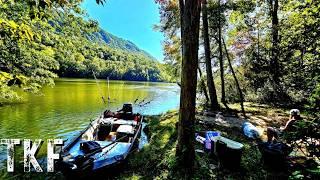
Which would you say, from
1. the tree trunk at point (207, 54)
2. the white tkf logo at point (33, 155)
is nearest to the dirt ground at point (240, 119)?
the tree trunk at point (207, 54)

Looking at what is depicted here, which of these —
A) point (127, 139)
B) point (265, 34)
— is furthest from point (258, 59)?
point (127, 139)

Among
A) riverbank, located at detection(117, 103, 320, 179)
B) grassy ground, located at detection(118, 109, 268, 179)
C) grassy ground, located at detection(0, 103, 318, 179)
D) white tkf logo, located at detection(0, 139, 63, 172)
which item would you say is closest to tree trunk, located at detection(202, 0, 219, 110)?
grassy ground, located at detection(0, 103, 318, 179)

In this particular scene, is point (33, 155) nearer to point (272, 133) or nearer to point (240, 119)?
point (272, 133)

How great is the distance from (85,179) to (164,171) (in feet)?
9.30

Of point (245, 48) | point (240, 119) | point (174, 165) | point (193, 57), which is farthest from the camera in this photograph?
point (245, 48)

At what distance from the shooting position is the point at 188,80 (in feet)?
23.9

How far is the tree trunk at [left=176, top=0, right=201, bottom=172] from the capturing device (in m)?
7.12

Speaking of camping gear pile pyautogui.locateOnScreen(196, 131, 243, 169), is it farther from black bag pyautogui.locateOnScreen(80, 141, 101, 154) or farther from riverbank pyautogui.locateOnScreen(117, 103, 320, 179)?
black bag pyautogui.locateOnScreen(80, 141, 101, 154)

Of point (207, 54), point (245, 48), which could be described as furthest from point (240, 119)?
point (245, 48)

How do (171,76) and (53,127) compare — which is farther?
(171,76)

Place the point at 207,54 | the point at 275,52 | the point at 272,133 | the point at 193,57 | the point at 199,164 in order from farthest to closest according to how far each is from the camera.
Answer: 1. the point at 207,54
2. the point at 275,52
3. the point at 272,133
4. the point at 199,164
5. the point at 193,57

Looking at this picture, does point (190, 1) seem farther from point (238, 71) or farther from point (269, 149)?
point (238, 71)

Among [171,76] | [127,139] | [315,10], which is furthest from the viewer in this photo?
[171,76]

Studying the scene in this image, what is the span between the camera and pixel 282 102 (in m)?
20.2
